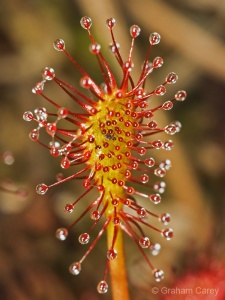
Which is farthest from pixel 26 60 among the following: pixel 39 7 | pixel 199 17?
pixel 199 17

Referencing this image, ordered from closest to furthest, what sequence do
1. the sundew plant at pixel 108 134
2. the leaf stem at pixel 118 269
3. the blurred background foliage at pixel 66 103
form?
the sundew plant at pixel 108 134 → the leaf stem at pixel 118 269 → the blurred background foliage at pixel 66 103

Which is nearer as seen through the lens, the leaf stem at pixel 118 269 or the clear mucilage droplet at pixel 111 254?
the clear mucilage droplet at pixel 111 254

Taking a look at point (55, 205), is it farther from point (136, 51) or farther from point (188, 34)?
point (188, 34)

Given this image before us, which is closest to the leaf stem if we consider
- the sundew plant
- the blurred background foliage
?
the sundew plant

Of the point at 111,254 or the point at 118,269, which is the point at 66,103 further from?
the point at 111,254

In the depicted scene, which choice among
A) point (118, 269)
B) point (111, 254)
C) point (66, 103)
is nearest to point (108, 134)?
point (111, 254)

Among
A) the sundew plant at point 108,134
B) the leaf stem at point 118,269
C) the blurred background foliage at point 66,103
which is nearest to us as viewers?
the sundew plant at point 108,134

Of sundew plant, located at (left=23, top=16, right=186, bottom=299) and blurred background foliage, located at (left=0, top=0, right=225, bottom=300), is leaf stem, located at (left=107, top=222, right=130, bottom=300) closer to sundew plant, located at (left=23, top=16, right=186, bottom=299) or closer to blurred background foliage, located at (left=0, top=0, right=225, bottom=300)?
sundew plant, located at (left=23, top=16, right=186, bottom=299)

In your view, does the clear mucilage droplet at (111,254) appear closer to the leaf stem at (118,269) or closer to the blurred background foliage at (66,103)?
the leaf stem at (118,269)

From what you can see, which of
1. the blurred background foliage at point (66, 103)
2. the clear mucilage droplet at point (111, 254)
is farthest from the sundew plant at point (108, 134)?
the blurred background foliage at point (66, 103)
